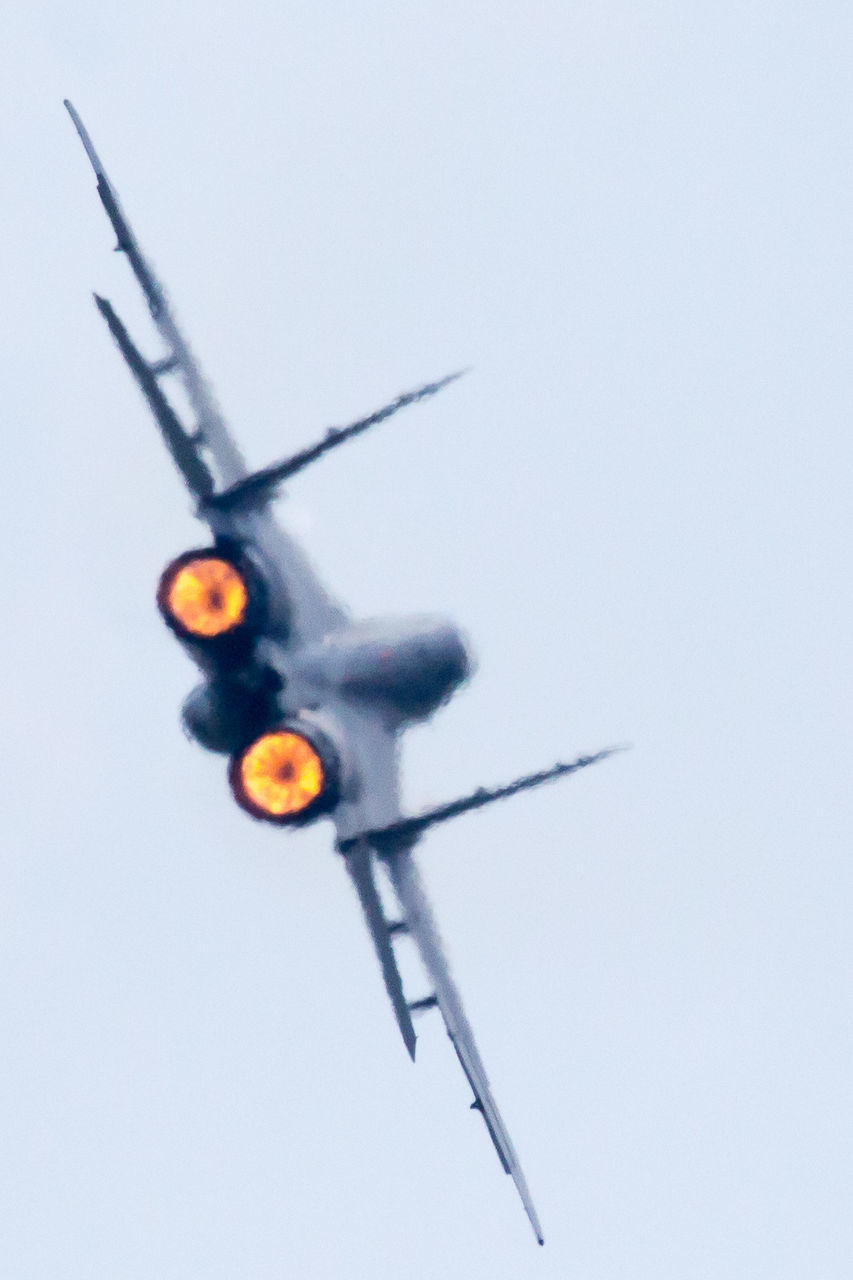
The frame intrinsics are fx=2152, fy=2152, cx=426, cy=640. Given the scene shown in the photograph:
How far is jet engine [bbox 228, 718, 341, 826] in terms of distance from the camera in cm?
2745

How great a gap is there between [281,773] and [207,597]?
8.18ft

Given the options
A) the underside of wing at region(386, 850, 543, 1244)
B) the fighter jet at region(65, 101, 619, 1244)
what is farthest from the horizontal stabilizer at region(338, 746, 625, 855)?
the underside of wing at region(386, 850, 543, 1244)

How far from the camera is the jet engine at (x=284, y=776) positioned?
2745cm

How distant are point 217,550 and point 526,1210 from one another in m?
12.7

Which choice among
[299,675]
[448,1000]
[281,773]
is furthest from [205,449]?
[448,1000]

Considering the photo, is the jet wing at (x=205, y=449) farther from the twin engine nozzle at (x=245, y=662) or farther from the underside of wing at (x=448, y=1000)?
the underside of wing at (x=448, y=1000)

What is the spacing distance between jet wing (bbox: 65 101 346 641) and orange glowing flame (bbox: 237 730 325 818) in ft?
7.33

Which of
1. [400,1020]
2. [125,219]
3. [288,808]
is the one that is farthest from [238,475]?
[400,1020]

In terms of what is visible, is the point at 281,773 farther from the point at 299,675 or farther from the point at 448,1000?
the point at 448,1000

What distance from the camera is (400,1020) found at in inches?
1121

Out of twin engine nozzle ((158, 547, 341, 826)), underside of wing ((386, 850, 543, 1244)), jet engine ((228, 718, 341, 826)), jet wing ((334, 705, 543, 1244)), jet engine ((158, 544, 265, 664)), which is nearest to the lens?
jet engine ((158, 544, 265, 664))

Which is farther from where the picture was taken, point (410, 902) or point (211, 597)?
point (410, 902)

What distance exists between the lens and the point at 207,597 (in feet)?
88.7

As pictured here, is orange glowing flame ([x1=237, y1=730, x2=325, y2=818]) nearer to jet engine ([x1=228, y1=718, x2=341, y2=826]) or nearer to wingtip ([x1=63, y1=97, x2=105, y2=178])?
jet engine ([x1=228, y1=718, x2=341, y2=826])
